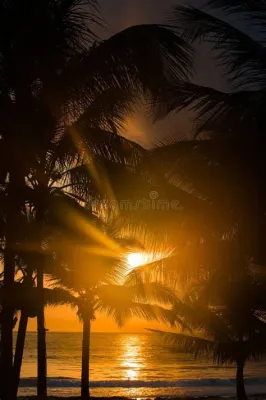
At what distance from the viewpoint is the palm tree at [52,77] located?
837 centimetres

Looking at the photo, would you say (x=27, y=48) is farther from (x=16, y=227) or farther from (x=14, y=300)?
(x=14, y=300)

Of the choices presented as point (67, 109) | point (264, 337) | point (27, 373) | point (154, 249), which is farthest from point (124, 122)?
point (27, 373)

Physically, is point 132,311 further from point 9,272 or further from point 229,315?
point 9,272

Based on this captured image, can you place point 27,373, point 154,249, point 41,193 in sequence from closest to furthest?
point 41,193 → point 154,249 → point 27,373

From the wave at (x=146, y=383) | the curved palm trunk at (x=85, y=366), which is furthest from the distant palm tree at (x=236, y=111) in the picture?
the wave at (x=146, y=383)

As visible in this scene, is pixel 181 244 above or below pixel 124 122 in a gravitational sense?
below

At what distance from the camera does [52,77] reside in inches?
353

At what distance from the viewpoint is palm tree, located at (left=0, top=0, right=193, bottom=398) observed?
27.5 feet

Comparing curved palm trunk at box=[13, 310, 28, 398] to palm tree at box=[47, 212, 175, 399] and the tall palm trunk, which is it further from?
palm tree at box=[47, 212, 175, 399]

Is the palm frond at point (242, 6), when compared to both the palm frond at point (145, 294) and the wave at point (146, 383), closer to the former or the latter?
the palm frond at point (145, 294)

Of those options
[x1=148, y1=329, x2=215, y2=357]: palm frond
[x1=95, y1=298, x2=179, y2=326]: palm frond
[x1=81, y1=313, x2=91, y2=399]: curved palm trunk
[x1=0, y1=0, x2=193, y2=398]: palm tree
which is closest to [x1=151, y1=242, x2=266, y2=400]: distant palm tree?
[x1=148, y1=329, x2=215, y2=357]: palm frond

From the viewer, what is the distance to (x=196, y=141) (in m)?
9.20

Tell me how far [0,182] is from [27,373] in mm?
35485

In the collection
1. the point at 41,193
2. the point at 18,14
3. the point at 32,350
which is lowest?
the point at 32,350
